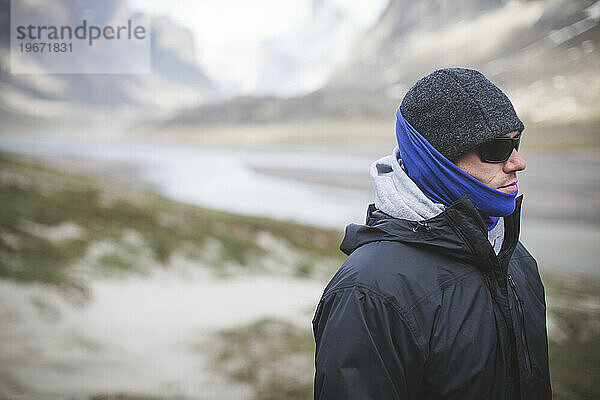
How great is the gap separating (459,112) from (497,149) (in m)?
0.09

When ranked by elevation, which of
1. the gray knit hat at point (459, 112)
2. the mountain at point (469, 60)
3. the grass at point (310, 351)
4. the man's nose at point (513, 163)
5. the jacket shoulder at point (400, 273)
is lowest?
the grass at point (310, 351)

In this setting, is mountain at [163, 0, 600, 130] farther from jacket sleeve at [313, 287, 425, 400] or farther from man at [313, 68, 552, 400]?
jacket sleeve at [313, 287, 425, 400]

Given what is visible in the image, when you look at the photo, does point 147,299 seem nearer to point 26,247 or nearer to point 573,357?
point 26,247

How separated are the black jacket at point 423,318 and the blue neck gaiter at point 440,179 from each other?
0.12 ft

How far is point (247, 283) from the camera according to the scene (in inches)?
148

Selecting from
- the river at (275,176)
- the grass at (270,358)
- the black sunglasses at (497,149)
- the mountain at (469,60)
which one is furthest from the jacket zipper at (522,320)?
the mountain at (469,60)

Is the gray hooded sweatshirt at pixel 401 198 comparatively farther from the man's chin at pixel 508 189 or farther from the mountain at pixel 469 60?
the mountain at pixel 469 60

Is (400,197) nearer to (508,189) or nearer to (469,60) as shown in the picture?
(508,189)

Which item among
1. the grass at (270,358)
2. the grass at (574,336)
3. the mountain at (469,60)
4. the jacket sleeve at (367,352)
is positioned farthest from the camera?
the mountain at (469,60)

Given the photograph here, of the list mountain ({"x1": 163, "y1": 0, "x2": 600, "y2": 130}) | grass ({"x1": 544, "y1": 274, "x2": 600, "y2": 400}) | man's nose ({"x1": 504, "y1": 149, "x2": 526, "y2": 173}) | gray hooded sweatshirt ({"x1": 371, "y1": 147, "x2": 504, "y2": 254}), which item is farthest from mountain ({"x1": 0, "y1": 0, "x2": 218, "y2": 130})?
man's nose ({"x1": 504, "y1": 149, "x2": 526, "y2": 173})

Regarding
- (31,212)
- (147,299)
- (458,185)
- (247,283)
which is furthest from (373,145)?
(458,185)

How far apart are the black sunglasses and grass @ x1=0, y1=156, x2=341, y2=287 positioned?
10.1 ft

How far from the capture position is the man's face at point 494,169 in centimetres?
85

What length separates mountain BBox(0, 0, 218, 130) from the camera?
3.82 m
